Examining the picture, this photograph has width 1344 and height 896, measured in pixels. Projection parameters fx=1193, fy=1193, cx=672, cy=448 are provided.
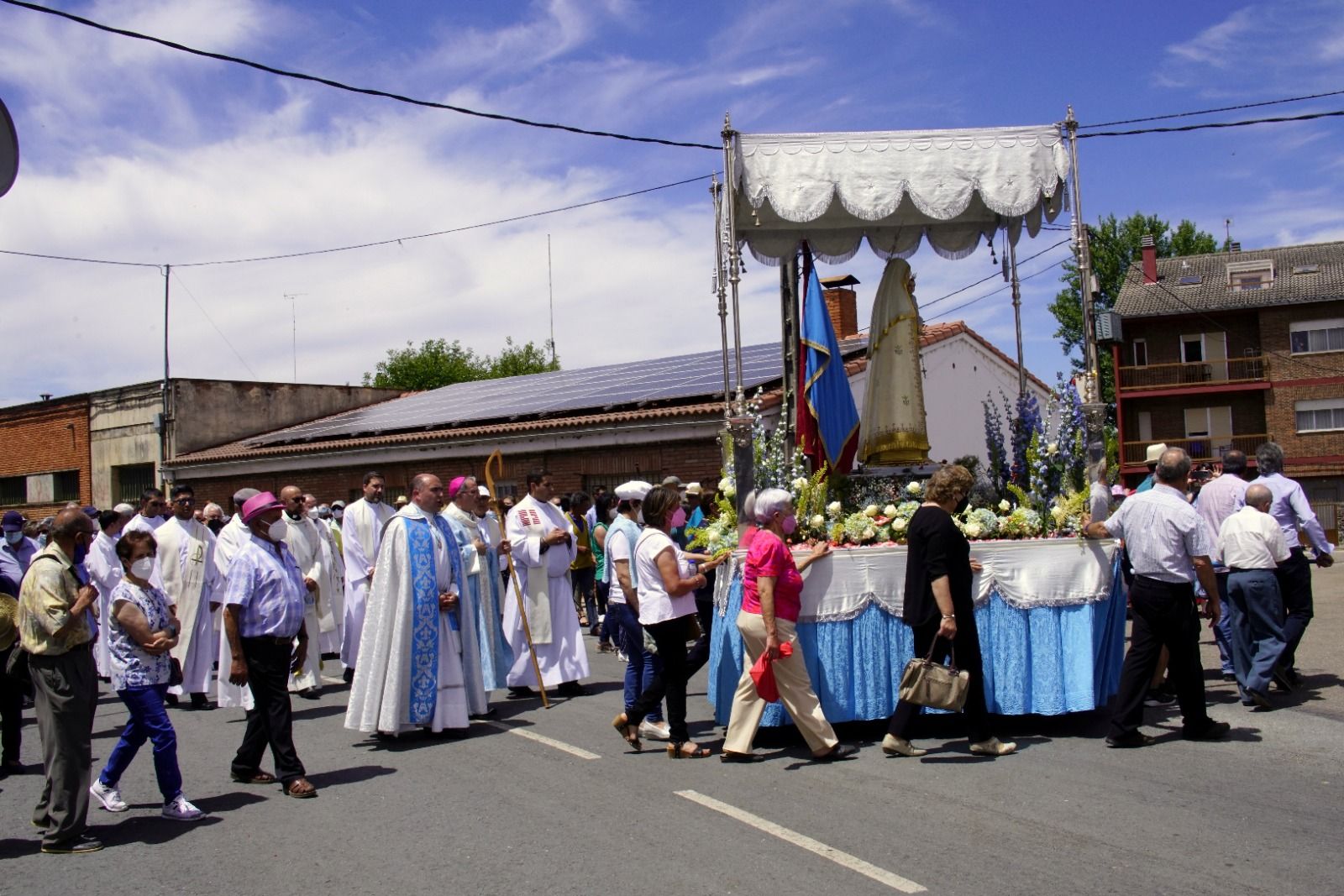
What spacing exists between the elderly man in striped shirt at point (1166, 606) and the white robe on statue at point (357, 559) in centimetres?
662

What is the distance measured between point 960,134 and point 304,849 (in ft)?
23.2

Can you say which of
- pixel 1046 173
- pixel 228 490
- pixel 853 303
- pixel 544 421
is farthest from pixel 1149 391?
pixel 1046 173

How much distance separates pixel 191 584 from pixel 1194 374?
3957 centimetres

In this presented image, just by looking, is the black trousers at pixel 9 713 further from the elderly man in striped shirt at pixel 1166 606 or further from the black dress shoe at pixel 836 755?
the elderly man in striped shirt at pixel 1166 606

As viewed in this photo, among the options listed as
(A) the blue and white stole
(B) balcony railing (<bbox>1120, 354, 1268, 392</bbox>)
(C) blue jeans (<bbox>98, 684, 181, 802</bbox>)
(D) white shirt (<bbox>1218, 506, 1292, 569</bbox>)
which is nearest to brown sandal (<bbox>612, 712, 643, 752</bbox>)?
(A) the blue and white stole

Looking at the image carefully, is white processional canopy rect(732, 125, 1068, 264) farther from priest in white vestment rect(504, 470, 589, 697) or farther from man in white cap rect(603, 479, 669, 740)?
priest in white vestment rect(504, 470, 589, 697)

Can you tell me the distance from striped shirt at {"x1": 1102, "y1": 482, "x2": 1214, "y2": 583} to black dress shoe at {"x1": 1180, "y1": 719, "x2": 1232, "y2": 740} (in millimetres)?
930

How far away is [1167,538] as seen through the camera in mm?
6996

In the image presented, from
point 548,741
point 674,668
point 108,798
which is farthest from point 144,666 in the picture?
point 674,668

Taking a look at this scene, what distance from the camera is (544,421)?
71.4 ft

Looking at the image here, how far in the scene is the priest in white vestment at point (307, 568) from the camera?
1073 cm

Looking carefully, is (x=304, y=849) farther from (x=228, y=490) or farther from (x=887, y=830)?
(x=228, y=490)

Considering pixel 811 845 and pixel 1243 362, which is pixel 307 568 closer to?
pixel 811 845

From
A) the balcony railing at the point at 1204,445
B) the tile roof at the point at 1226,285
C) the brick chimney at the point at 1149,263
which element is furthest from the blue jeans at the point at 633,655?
the brick chimney at the point at 1149,263
